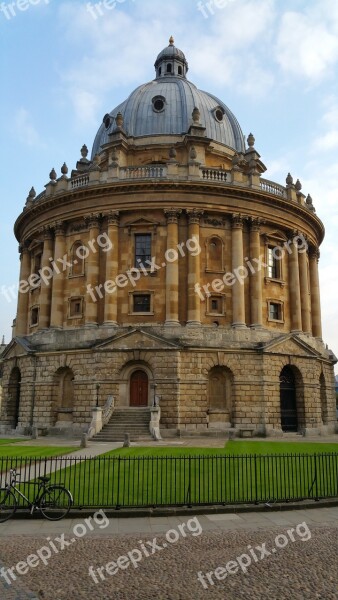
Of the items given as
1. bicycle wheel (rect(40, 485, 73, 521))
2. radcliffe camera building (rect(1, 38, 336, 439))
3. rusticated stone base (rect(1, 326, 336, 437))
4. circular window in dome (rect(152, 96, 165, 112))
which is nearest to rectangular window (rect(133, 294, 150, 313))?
radcliffe camera building (rect(1, 38, 336, 439))

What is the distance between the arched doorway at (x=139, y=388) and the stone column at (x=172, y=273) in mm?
3984

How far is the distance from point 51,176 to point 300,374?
25048 mm

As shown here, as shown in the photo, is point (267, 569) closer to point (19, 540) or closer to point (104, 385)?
point (19, 540)

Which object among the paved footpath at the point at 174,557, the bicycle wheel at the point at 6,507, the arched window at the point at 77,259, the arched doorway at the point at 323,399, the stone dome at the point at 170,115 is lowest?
the paved footpath at the point at 174,557

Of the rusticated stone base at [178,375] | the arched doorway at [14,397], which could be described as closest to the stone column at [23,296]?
the arched doorway at [14,397]

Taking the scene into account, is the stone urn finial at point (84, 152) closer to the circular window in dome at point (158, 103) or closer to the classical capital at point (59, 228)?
the circular window in dome at point (158, 103)

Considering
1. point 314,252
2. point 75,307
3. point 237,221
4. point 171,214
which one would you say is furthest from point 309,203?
point 75,307

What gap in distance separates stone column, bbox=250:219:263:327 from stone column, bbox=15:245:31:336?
1912cm

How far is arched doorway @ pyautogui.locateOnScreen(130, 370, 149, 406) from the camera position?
33.7 m

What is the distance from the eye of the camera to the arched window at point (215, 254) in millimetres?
37031

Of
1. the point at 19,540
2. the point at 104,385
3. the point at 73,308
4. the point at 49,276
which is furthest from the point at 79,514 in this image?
the point at 49,276

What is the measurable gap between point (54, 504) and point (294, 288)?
31.5 meters

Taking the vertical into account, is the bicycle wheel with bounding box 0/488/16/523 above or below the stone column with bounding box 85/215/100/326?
below

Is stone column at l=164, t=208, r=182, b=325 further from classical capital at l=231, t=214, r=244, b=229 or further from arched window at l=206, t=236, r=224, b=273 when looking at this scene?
classical capital at l=231, t=214, r=244, b=229
